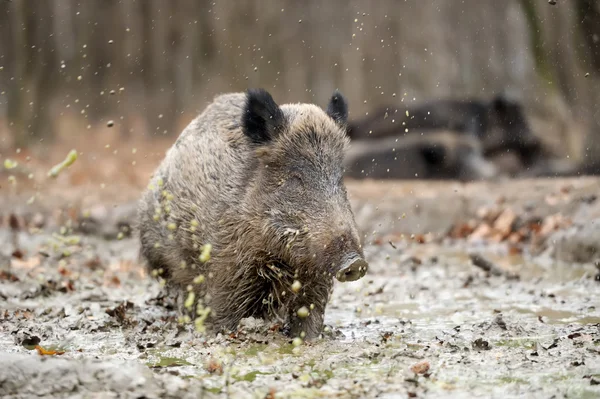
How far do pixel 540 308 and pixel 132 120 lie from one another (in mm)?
14746

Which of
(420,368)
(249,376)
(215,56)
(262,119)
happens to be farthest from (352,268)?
(215,56)

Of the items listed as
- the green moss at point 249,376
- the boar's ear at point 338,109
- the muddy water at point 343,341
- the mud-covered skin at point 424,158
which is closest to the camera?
the muddy water at point 343,341

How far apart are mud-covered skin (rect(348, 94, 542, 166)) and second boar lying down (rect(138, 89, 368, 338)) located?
10011 mm

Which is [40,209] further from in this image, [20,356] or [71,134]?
[20,356]

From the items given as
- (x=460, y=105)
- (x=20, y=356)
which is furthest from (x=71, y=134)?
(x=20, y=356)

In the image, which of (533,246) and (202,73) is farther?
(202,73)

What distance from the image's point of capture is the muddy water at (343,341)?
4070 millimetres

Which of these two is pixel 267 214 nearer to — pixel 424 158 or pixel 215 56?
pixel 424 158

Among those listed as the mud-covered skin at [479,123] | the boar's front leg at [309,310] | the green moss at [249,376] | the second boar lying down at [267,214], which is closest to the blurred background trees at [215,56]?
the mud-covered skin at [479,123]

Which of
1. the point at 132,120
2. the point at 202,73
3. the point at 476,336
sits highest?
the point at 202,73

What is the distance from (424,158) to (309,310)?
1122 cm

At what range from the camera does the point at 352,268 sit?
498 centimetres

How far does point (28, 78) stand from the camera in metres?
19.7

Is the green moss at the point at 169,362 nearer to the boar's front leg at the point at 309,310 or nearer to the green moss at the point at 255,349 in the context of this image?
the green moss at the point at 255,349
